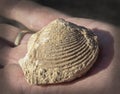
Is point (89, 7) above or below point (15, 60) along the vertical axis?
above

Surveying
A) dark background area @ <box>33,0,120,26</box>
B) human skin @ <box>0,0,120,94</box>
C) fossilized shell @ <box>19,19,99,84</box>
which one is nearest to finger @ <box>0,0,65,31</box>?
human skin @ <box>0,0,120,94</box>

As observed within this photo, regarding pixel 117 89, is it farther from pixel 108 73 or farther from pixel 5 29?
pixel 5 29

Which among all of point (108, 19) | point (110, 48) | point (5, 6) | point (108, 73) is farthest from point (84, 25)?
point (108, 19)

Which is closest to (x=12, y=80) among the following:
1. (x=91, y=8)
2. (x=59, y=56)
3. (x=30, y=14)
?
(x=59, y=56)

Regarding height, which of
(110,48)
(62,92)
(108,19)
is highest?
(108,19)

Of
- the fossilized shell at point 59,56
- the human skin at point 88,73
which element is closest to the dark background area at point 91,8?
the human skin at point 88,73

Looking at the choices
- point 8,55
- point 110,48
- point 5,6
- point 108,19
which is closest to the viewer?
point 110,48

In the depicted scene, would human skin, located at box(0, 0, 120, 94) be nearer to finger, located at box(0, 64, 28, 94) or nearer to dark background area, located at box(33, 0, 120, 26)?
finger, located at box(0, 64, 28, 94)
